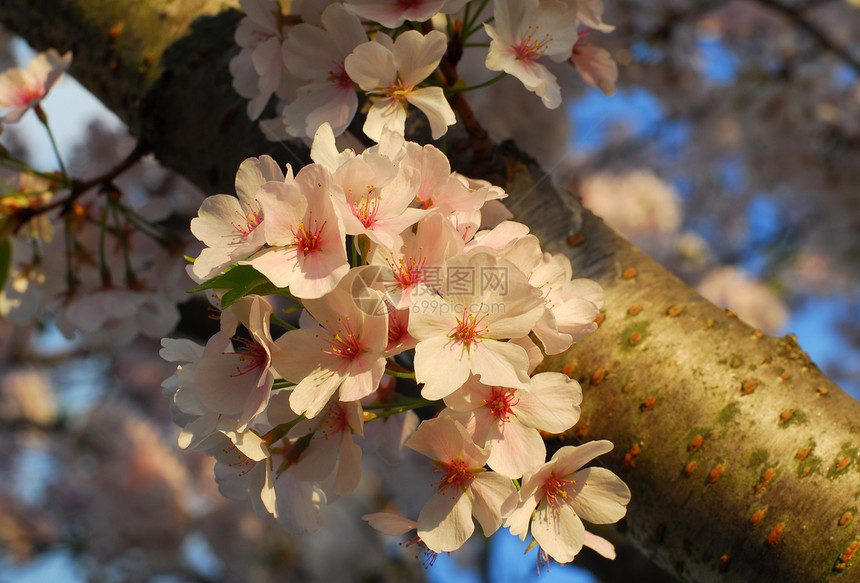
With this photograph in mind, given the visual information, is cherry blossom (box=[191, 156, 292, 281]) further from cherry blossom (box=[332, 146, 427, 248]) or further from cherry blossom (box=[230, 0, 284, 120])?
cherry blossom (box=[230, 0, 284, 120])

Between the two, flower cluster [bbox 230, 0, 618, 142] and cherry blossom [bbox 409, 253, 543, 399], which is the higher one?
flower cluster [bbox 230, 0, 618, 142]

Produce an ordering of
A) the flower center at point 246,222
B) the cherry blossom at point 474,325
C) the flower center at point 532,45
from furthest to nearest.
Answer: the flower center at point 532,45, the flower center at point 246,222, the cherry blossom at point 474,325

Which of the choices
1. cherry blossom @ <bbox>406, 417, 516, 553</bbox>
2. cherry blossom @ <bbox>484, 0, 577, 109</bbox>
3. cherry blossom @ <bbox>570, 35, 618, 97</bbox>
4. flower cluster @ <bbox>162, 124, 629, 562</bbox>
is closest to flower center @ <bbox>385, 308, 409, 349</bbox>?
flower cluster @ <bbox>162, 124, 629, 562</bbox>

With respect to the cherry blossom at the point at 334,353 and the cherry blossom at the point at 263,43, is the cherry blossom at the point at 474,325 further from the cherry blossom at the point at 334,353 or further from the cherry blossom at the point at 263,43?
the cherry blossom at the point at 263,43

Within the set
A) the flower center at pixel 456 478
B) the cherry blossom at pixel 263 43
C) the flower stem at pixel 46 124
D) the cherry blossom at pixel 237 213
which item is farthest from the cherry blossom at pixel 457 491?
the flower stem at pixel 46 124

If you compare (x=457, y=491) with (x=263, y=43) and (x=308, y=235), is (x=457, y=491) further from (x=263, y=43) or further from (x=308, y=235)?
(x=263, y=43)

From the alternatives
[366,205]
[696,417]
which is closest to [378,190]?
[366,205]
